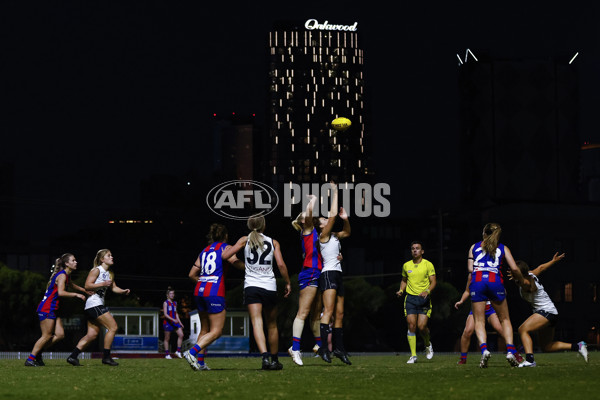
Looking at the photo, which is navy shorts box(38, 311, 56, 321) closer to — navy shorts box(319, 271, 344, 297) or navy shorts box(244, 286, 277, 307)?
navy shorts box(319, 271, 344, 297)

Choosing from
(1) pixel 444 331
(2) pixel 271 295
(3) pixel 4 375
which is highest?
(2) pixel 271 295

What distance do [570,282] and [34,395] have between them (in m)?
101

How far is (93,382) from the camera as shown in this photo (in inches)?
487

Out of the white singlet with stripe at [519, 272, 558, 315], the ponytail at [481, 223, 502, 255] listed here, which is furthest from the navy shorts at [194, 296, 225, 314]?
the white singlet with stripe at [519, 272, 558, 315]

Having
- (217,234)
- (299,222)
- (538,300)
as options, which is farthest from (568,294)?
(217,234)

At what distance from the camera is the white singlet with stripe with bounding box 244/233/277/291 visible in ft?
49.0

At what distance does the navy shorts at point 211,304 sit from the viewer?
14.9m

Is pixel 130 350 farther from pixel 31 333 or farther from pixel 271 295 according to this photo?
pixel 271 295

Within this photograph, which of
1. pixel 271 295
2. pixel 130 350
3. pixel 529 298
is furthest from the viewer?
pixel 130 350

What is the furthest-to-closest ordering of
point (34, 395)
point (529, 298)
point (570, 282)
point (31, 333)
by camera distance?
point (570, 282) < point (31, 333) < point (529, 298) < point (34, 395)

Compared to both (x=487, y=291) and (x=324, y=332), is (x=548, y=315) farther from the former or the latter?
(x=324, y=332)

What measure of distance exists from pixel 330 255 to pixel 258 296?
2425 mm

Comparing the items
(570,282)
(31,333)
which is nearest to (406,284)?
(31,333)

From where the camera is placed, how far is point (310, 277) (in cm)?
1708
